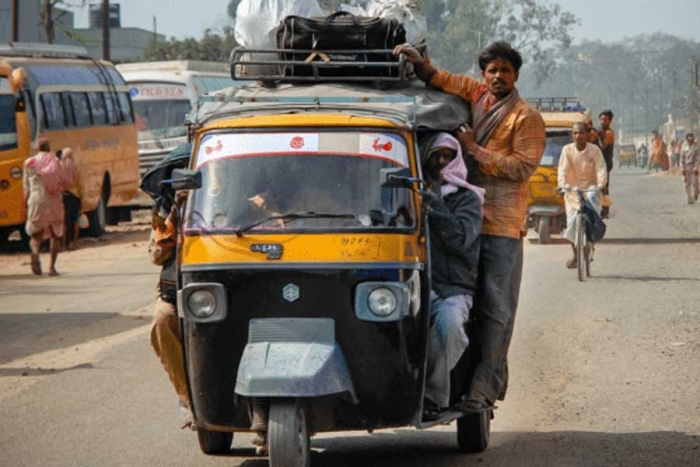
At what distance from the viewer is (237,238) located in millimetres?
7496

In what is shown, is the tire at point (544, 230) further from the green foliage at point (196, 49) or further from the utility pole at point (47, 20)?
the green foliage at point (196, 49)

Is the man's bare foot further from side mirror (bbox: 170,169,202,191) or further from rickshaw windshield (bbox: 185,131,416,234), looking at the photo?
side mirror (bbox: 170,169,202,191)

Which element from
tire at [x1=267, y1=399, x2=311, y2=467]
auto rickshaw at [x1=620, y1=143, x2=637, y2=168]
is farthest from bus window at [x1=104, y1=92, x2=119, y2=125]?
auto rickshaw at [x1=620, y1=143, x2=637, y2=168]

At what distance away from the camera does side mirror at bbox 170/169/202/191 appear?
7.53 m

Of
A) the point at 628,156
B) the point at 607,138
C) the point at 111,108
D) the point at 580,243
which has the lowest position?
the point at 628,156

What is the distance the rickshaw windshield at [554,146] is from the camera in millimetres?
26202

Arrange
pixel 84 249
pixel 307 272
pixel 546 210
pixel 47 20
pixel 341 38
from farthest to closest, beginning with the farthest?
pixel 47 20 → pixel 84 249 → pixel 546 210 → pixel 341 38 → pixel 307 272

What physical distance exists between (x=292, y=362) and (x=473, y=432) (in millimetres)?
1841

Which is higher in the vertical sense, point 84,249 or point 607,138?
point 607,138

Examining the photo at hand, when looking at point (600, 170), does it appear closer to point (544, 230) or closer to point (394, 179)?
point (544, 230)

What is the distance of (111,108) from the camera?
3303 cm

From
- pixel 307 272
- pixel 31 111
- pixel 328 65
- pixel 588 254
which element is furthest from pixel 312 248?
pixel 31 111

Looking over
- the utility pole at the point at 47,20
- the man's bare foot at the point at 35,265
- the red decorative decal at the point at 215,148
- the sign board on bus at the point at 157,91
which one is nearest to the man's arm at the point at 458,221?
the red decorative decal at the point at 215,148

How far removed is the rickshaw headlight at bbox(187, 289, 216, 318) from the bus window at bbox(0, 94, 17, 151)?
20191mm
